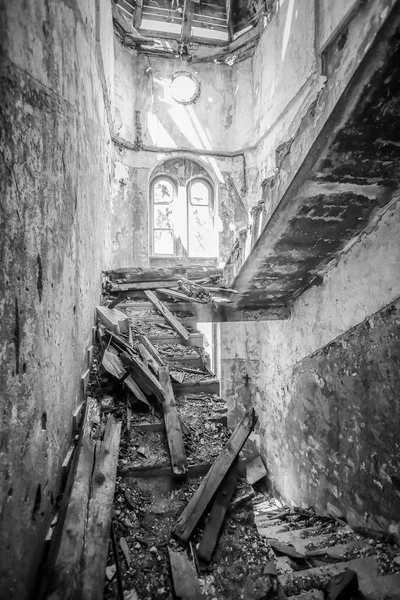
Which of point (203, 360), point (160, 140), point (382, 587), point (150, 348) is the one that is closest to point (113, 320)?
point (150, 348)

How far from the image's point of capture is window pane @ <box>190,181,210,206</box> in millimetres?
9719

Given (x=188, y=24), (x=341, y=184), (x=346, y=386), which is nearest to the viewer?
(x=341, y=184)

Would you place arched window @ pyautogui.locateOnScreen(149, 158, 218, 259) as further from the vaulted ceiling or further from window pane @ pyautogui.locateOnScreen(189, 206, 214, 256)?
the vaulted ceiling

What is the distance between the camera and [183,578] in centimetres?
182

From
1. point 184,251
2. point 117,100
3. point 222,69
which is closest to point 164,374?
point 184,251

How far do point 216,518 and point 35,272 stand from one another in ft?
6.41

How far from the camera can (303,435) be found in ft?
16.3

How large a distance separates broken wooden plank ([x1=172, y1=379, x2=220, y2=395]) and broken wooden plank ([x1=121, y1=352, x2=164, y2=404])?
37cm

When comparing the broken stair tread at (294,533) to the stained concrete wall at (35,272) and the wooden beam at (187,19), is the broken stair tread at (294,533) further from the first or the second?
the wooden beam at (187,19)

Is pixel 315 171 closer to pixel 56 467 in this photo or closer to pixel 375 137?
pixel 375 137

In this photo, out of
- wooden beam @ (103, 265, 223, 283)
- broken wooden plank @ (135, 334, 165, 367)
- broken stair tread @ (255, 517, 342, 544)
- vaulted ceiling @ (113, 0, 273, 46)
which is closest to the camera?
A: broken stair tread @ (255, 517, 342, 544)

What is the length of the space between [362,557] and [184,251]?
25.7ft

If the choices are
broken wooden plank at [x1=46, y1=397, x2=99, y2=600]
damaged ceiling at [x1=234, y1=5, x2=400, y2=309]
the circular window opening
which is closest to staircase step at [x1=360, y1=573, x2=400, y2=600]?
broken wooden plank at [x1=46, y1=397, x2=99, y2=600]

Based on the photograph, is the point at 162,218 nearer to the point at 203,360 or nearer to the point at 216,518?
the point at 203,360
